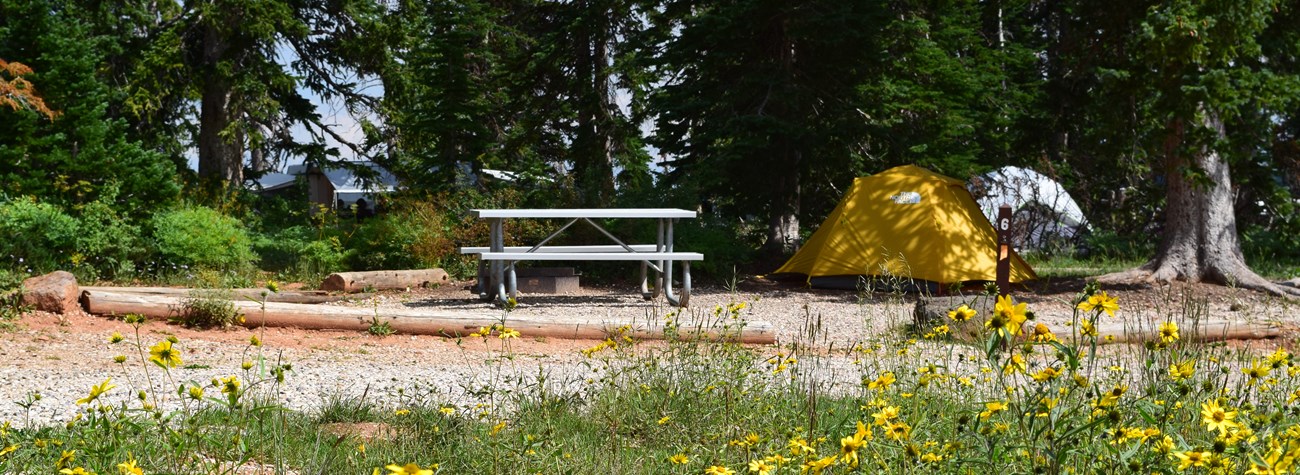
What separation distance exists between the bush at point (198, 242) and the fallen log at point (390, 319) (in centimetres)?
432

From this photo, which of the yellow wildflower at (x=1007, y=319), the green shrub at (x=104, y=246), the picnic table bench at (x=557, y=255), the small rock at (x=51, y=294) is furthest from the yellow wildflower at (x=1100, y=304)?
the green shrub at (x=104, y=246)

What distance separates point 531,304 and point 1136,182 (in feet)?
48.0

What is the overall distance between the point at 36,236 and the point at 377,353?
6809mm

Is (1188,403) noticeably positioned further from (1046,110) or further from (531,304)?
(1046,110)

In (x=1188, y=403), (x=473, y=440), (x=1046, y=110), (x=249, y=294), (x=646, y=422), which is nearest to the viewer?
(x=1188, y=403)

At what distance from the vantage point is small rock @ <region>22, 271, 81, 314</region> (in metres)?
8.77

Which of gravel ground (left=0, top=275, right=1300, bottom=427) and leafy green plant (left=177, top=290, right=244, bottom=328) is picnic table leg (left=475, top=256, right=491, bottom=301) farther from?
leafy green plant (left=177, top=290, right=244, bottom=328)

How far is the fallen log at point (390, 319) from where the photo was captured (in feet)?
27.7

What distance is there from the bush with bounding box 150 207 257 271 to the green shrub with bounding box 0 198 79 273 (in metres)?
1.02

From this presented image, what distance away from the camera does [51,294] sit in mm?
8797

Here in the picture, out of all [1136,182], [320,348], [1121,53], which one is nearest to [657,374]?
[320,348]

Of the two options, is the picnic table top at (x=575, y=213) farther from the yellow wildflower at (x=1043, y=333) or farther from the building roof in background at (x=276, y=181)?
the building roof in background at (x=276, y=181)

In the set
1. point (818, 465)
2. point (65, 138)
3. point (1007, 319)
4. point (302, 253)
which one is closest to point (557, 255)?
point (302, 253)

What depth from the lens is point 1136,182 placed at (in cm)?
2091
